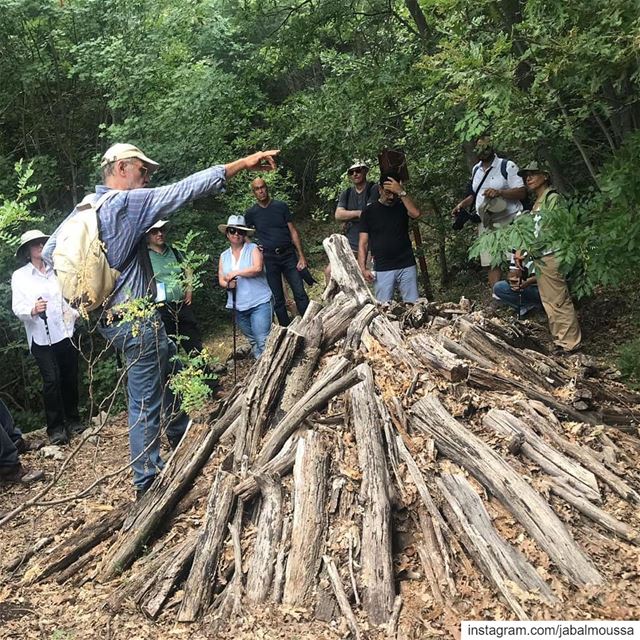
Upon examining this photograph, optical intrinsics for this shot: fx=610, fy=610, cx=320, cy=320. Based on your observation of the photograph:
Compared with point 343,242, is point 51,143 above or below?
above

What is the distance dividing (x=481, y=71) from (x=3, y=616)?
442 centimetres

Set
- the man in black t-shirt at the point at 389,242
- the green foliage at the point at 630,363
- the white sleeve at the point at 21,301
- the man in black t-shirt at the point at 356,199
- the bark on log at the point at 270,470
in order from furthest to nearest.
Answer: the man in black t-shirt at the point at 356,199
the man in black t-shirt at the point at 389,242
the white sleeve at the point at 21,301
the green foliage at the point at 630,363
the bark on log at the point at 270,470

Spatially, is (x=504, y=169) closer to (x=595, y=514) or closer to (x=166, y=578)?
(x=595, y=514)

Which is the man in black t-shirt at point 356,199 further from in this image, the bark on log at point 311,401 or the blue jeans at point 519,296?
the bark on log at point 311,401

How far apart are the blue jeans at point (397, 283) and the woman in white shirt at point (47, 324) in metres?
3.49

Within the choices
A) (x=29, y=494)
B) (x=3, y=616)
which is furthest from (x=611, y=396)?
(x=29, y=494)

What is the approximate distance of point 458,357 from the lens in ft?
14.4

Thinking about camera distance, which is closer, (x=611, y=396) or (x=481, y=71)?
(x=481, y=71)

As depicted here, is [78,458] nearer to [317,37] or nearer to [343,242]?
[343,242]

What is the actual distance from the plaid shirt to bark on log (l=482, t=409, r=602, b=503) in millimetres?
2256

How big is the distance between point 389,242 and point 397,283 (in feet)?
1.74

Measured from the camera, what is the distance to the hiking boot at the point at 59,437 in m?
6.90

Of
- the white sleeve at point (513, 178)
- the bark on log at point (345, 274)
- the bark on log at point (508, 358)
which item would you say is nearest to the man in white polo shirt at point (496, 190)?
the white sleeve at point (513, 178)

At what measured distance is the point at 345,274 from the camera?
5.52 meters
